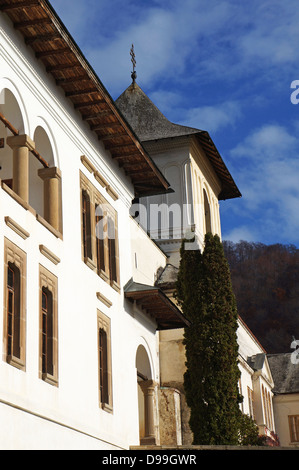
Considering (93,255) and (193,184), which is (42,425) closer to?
(93,255)

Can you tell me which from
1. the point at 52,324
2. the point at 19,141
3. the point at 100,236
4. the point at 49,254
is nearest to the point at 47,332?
the point at 52,324

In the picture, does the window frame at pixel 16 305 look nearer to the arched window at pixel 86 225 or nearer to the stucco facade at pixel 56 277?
the stucco facade at pixel 56 277

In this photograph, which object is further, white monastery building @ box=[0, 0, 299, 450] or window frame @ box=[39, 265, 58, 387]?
window frame @ box=[39, 265, 58, 387]

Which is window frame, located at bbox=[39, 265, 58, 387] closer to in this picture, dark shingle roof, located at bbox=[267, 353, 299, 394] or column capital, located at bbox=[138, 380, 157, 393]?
column capital, located at bbox=[138, 380, 157, 393]

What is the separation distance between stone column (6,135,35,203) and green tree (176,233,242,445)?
9.55m

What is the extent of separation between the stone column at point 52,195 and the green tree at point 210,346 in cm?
790

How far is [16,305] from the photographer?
13.9 meters

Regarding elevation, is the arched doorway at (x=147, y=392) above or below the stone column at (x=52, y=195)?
below

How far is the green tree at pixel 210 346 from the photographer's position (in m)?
21.7

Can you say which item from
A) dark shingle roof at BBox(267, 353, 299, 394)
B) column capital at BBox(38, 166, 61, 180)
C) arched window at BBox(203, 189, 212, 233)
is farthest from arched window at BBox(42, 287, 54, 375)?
dark shingle roof at BBox(267, 353, 299, 394)

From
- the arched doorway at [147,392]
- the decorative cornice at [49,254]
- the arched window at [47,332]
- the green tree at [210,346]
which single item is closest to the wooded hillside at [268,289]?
the green tree at [210,346]

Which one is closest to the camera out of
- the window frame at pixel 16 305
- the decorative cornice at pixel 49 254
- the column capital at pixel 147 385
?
the window frame at pixel 16 305

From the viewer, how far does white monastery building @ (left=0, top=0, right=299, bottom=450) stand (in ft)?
46.0
